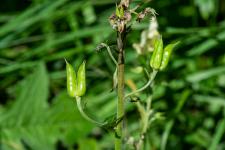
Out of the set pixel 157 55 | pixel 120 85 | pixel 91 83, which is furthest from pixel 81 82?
pixel 91 83

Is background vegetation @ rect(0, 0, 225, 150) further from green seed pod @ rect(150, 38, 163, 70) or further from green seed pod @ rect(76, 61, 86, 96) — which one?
green seed pod @ rect(76, 61, 86, 96)

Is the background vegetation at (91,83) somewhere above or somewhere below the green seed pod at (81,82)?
below

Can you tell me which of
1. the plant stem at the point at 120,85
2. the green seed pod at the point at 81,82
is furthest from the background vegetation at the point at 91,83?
the green seed pod at the point at 81,82

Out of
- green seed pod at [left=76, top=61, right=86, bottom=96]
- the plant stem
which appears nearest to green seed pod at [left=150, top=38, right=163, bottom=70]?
the plant stem

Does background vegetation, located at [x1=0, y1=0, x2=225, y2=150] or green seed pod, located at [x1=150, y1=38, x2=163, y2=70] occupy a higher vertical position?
green seed pod, located at [x1=150, y1=38, x2=163, y2=70]

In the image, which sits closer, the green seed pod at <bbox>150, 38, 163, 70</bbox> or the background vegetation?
the green seed pod at <bbox>150, 38, 163, 70</bbox>

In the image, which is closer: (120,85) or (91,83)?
(120,85)

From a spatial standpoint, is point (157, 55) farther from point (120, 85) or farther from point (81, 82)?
point (81, 82)

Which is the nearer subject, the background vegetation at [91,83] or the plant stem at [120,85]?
the plant stem at [120,85]

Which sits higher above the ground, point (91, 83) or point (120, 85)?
point (120, 85)

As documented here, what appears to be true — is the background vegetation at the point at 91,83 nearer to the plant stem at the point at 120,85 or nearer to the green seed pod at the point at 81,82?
the plant stem at the point at 120,85
